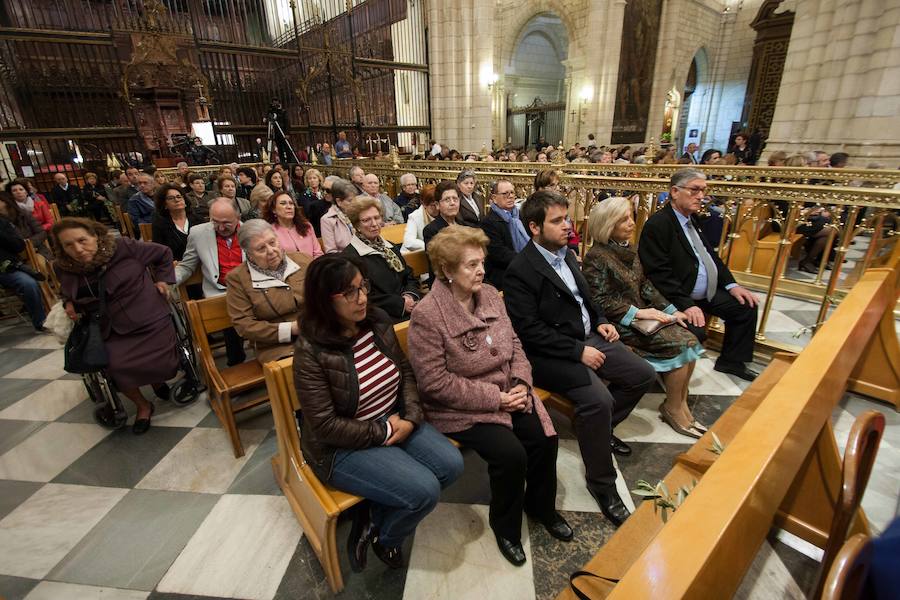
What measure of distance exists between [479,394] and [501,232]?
6.27ft

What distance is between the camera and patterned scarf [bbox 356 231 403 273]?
268cm

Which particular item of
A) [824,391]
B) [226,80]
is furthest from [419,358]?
[226,80]

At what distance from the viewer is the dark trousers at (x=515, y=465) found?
1.69m

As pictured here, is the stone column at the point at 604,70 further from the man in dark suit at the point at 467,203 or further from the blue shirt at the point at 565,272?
the blue shirt at the point at 565,272

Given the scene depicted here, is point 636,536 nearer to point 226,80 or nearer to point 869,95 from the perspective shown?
point 869,95

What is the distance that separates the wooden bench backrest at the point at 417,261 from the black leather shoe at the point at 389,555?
6.58 feet

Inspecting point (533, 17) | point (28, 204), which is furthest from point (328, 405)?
point (533, 17)

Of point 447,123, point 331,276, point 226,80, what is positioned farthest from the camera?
point 447,123

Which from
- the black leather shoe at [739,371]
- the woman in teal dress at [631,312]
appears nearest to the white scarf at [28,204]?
the woman in teal dress at [631,312]

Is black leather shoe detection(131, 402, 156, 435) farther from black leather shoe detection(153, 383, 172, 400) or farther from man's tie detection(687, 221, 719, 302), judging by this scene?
man's tie detection(687, 221, 719, 302)

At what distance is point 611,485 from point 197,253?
3.19 meters

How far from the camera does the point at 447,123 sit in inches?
476

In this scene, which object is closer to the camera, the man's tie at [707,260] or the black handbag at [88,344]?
the black handbag at [88,344]

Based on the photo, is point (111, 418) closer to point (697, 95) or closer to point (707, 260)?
point (707, 260)
